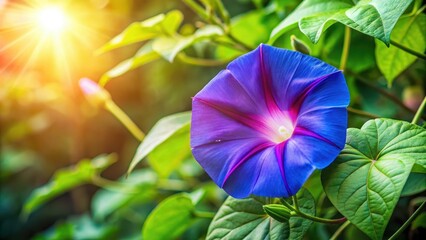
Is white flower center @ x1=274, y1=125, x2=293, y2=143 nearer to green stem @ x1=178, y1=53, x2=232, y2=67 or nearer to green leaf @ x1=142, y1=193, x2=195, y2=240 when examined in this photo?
green leaf @ x1=142, y1=193, x2=195, y2=240

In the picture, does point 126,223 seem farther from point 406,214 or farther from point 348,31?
point 348,31

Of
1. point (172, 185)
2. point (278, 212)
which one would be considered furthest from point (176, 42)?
point (172, 185)

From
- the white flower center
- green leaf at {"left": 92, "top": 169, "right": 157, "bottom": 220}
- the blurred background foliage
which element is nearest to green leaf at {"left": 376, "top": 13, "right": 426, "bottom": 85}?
the blurred background foliage

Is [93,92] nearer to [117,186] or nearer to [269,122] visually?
[117,186]

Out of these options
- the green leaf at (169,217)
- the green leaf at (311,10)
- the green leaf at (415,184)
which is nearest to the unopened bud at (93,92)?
the green leaf at (169,217)

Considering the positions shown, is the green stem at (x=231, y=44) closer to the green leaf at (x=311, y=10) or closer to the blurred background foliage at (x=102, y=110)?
the blurred background foliage at (x=102, y=110)

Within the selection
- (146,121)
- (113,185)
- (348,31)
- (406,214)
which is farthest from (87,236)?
(348,31)

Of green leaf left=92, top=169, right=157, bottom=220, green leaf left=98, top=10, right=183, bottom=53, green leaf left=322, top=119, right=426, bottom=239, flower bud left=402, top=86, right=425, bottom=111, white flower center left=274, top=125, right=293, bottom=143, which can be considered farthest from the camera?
green leaf left=92, top=169, right=157, bottom=220
